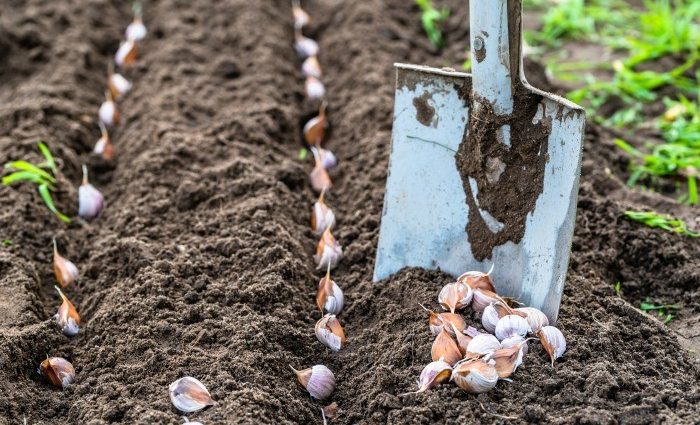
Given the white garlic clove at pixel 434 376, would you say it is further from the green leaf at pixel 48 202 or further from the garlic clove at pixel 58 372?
the green leaf at pixel 48 202

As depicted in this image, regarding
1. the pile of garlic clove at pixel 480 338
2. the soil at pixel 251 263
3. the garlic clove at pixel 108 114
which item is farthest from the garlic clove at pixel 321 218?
the garlic clove at pixel 108 114

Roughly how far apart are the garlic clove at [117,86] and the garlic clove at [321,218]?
5.01 ft

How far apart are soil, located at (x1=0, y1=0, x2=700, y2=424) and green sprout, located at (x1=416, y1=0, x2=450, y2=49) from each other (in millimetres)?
69

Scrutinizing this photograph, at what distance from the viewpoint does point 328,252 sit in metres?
2.99

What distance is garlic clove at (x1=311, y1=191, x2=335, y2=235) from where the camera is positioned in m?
3.18

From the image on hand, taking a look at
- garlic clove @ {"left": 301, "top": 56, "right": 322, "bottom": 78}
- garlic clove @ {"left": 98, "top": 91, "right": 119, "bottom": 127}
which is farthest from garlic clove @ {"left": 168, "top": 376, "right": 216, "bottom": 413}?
garlic clove @ {"left": 301, "top": 56, "right": 322, "bottom": 78}

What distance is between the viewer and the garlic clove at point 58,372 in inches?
98.1

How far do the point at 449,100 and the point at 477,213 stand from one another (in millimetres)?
366

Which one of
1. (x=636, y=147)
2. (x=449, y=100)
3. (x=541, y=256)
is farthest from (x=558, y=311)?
(x=636, y=147)

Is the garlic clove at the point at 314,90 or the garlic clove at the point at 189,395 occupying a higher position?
the garlic clove at the point at 314,90

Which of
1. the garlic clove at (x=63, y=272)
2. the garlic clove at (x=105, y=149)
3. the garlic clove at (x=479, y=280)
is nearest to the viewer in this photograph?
the garlic clove at (x=479, y=280)

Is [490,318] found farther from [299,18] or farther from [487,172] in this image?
[299,18]

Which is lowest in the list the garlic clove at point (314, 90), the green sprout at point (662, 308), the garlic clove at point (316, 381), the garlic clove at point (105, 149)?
the garlic clove at point (316, 381)

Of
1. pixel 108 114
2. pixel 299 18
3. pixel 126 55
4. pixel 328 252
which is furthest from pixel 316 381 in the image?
pixel 299 18
